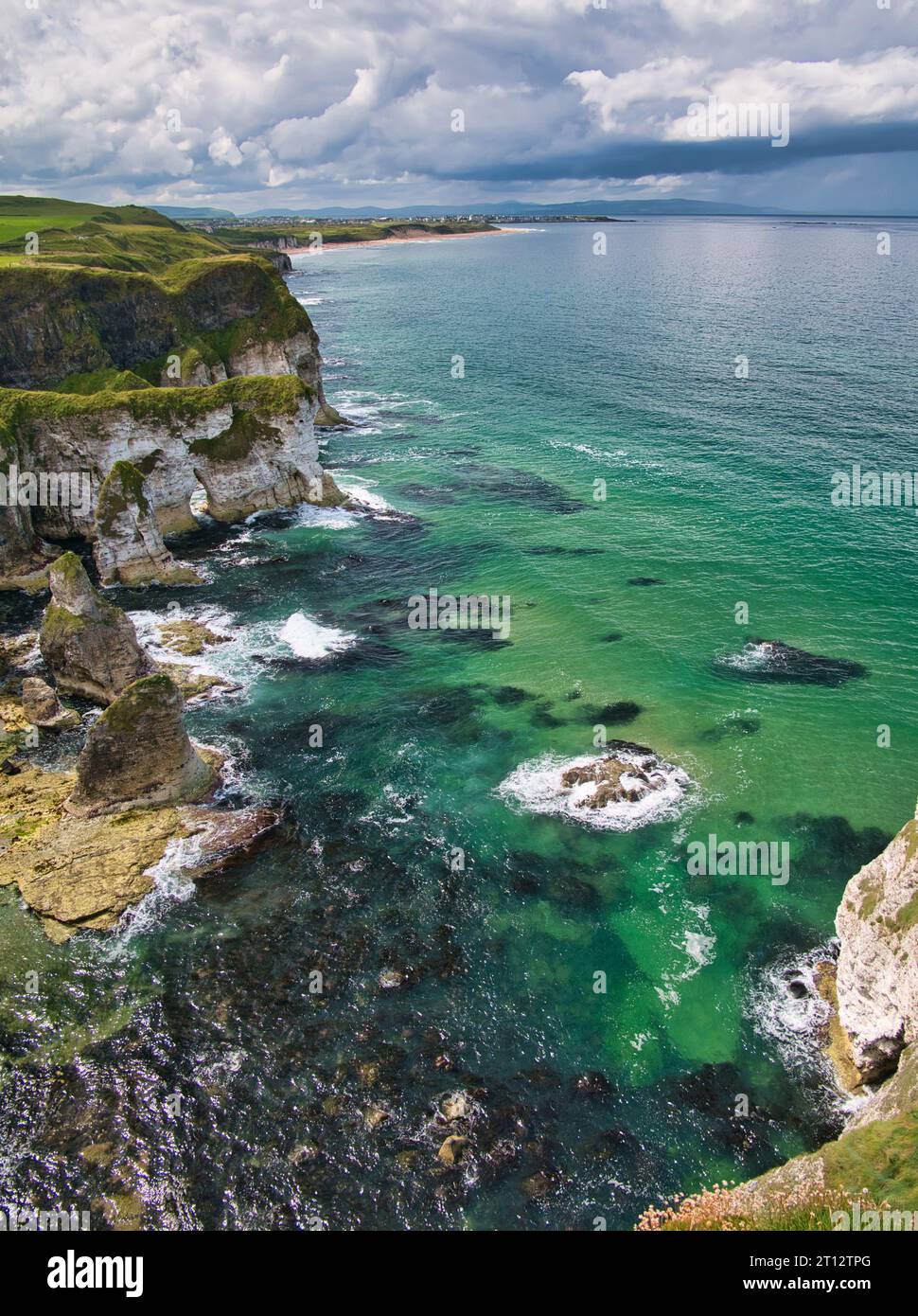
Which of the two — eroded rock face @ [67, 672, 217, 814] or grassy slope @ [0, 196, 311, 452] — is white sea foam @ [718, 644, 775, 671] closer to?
eroded rock face @ [67, 672, 217, 814]

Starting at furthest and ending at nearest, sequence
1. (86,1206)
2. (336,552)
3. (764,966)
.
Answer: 1. (336,552)
2. (764,966)
3. (86,1206)

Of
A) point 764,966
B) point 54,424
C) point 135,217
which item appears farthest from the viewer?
point 135,217

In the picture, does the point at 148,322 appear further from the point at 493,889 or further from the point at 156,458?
the point at 493,889

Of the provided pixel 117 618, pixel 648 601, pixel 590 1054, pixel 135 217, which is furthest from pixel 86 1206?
pixel 135 217

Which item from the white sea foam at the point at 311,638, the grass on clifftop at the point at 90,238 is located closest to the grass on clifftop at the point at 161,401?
the grass on clifftop at the point at 90,238

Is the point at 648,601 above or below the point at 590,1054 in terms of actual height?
above

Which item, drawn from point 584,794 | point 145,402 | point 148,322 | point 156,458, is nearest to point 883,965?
point 584,794
